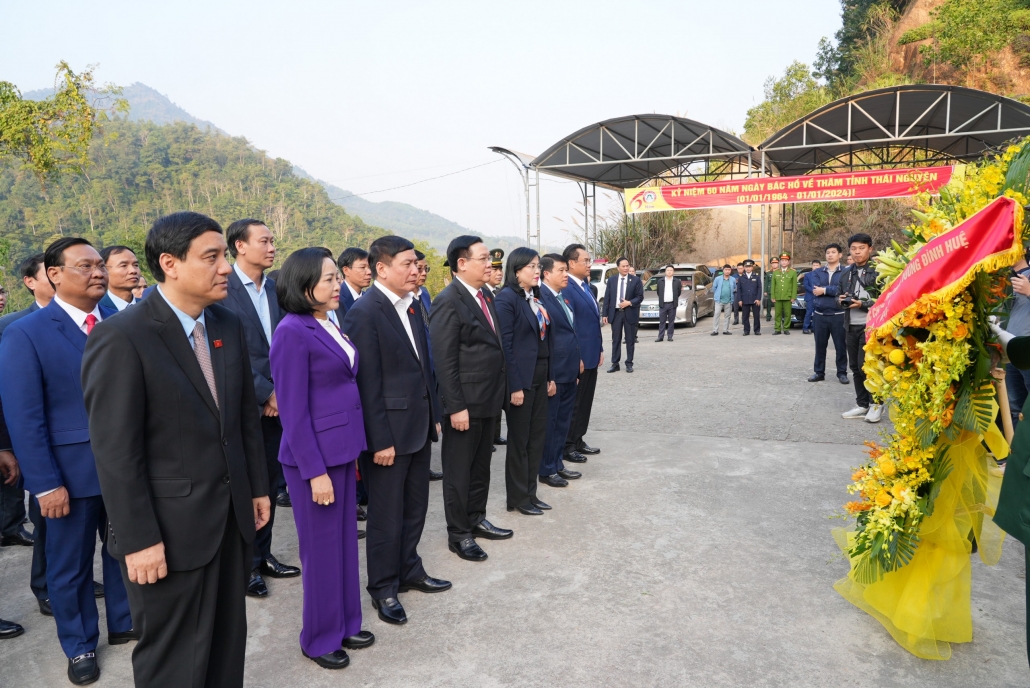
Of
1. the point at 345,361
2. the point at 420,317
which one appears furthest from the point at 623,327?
the point at 345,361

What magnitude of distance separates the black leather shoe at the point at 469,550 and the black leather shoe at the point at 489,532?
0.18 metres

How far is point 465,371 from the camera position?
4066mm

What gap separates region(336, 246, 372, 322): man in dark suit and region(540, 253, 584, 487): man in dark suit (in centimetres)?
139

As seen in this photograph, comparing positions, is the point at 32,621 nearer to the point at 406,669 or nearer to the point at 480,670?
the point at 406,669

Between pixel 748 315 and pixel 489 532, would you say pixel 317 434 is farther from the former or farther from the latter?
pixel 748 315

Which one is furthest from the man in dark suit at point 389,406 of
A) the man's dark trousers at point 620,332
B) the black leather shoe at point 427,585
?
the man's dark trousers at point 620,332

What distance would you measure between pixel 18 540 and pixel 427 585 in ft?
9.42

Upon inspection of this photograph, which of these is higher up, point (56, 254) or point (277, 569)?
point (56, 254)

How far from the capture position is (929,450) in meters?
3.09

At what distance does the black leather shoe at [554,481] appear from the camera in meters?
5.29

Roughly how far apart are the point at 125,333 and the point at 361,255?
11.9ft

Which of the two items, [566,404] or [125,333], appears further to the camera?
[566,404]

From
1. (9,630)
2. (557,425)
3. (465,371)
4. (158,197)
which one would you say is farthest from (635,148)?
(158,197)

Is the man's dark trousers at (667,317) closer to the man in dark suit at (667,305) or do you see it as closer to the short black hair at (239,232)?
the man in dark suit at (667,305)
